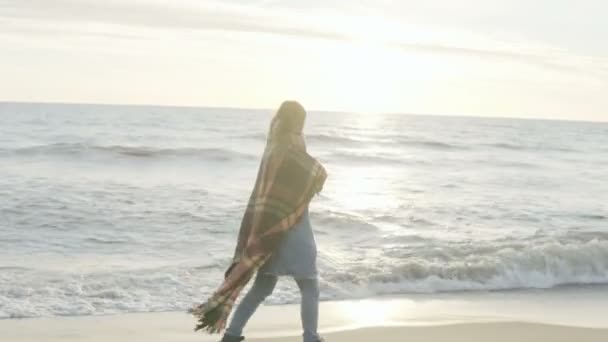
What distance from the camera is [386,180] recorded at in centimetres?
2411

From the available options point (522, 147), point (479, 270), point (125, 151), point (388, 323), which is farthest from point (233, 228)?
point (522, 147)

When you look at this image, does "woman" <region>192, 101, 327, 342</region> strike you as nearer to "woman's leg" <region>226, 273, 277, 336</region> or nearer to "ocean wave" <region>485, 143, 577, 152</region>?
"woman's leg" <region>226, 273, 277, 336</region>

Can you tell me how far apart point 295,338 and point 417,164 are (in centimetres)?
2316

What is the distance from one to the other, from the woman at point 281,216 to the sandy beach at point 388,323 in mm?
1483

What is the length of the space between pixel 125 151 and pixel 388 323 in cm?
2153

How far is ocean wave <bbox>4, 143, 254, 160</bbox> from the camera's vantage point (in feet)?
88.1

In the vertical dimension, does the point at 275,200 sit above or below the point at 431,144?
above

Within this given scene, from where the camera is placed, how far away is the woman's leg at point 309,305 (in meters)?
5.59

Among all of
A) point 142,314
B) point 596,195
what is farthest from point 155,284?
point 596,195

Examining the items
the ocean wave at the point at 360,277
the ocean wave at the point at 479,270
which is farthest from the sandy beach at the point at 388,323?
the ocean wave at the point at 479,270

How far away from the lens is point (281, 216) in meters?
5.46

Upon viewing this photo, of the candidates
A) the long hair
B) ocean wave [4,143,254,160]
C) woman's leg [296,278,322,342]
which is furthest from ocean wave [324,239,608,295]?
ocean wave [4,143,254,160]

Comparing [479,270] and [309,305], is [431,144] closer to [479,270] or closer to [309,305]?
[479,270]

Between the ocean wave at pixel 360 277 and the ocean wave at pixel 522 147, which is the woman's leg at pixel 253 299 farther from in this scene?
the ocean wave at pixel 522 147
